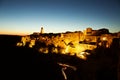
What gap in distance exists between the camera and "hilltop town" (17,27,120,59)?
26031 mm

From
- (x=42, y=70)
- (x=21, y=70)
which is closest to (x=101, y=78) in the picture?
(x=42, y=70)

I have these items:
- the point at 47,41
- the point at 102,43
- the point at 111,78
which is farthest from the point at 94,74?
the point at 47,41

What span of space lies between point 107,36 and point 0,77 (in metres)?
22.5

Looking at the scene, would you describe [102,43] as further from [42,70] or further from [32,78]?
[32,78]

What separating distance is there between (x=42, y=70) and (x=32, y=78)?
5.58ft

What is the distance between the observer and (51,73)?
11.6 m

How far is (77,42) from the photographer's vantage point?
32.8 metres

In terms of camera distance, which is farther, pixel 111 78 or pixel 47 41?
pixel 47 41

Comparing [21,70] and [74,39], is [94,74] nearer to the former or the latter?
[21,70]

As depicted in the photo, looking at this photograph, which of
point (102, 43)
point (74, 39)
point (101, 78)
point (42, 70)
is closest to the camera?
point (101, 78)

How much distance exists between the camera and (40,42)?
41188 mm

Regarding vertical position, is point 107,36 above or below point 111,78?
above

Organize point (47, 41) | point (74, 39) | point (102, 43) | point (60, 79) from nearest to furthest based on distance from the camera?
1. point (60, 79)
2. point (102, 43)
3. point (74, 39)
4. point (47, 41)

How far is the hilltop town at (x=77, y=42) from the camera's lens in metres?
26.0
